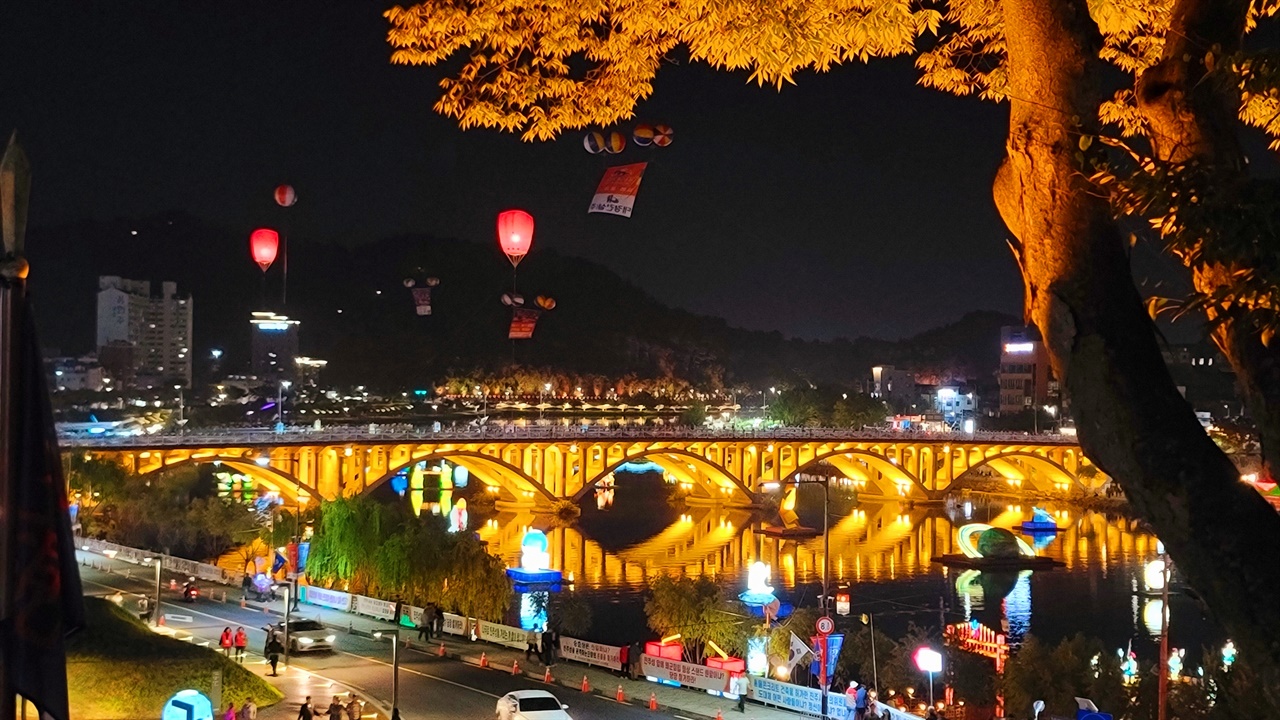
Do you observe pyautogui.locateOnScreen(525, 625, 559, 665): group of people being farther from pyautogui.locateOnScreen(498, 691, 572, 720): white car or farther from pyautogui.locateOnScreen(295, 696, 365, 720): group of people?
pyautogui.locateOnScreen(295, 696, 365, 720): group of people

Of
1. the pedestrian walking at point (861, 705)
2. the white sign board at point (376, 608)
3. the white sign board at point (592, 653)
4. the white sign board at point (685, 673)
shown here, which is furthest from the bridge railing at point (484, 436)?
the pedestrian walking at point (861, 705)

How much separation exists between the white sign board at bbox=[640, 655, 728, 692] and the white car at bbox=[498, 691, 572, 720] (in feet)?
14.2

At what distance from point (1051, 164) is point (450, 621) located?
Answer: 1140 inches

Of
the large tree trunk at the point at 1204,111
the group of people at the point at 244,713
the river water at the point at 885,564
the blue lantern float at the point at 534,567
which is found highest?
the large tree trunk at the point at 1204,111

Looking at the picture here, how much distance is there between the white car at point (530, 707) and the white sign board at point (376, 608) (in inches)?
530

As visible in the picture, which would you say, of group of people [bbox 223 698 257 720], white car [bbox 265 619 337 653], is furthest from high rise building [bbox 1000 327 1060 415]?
group of people [bbox 223 698 257 720]

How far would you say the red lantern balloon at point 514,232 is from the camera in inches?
1367

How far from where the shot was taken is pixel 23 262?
200 inches

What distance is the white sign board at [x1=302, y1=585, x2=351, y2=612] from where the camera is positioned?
116 feet

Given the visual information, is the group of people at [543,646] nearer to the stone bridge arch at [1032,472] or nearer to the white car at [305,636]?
the white car at [305,636]

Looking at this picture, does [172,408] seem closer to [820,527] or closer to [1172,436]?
[820,527]

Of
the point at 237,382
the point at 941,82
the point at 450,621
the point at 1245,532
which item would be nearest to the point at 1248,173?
the point at 1245,532

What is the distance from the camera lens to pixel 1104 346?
5188mm

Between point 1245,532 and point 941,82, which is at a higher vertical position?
point 941,82
